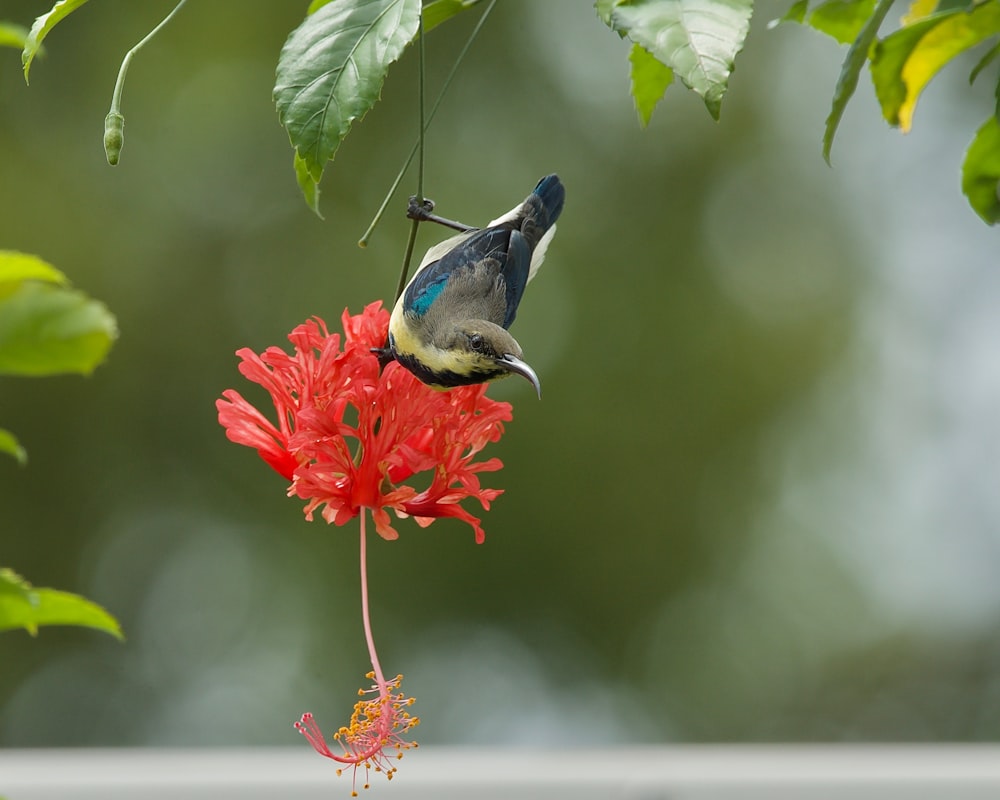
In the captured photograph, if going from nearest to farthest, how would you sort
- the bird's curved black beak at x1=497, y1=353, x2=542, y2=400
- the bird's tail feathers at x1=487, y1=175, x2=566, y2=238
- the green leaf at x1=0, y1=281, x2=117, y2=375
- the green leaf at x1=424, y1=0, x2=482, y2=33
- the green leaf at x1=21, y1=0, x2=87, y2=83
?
the green leaf at x1=0, y1=281, x2=117, y2=375 → the green leaf at x1=21, y1=0, x2=87, y2=83 → the green leaf at x1=424, y1=0, x2=482, y2=33 → the bird's curved black beak at x1=497, y1=353, x2=542, y2=400 → the bird's tail feathers at x1=487, y1=175, x2=566, y2=238

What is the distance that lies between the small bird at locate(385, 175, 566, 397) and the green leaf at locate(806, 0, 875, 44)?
457mm

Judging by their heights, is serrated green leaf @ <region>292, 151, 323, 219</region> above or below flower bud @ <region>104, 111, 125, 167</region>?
below

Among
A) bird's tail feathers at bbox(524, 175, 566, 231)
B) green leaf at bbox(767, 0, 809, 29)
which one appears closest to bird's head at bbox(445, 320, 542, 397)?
bird's tail feathers at bbox(524, 175, 566, 231)

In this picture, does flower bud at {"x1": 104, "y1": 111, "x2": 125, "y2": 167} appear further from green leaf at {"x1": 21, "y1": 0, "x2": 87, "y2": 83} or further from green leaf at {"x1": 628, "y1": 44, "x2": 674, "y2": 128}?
green leaf at {"x1": 628, "y1": 44, "x2": 674, "y2": 128}

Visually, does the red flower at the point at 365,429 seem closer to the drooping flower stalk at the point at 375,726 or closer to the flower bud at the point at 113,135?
the drooping flower stalk at the point at 375,726

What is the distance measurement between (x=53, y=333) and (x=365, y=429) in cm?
75

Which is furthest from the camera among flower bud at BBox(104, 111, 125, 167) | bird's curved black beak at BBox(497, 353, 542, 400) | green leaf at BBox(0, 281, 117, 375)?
bird's curved black beak at BBox(497, 353, 542, 400)

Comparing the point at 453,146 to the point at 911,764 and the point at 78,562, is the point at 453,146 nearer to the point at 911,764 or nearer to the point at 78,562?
the point at 78,562

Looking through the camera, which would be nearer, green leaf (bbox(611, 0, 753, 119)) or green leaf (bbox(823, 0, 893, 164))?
green leaf (bbox(611, 0, 753, 119))

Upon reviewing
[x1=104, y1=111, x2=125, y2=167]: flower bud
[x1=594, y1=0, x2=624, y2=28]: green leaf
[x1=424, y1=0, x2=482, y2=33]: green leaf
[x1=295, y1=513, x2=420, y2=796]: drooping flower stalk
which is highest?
[x1=424, y1=0, x2=482, y2=33]: green leaf

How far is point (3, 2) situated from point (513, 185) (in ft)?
10.1

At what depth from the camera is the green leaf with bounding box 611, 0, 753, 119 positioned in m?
0.89

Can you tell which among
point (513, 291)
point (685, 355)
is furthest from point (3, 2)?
point (513, 291)

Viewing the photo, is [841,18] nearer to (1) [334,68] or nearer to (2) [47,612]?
(1) [334,68]
